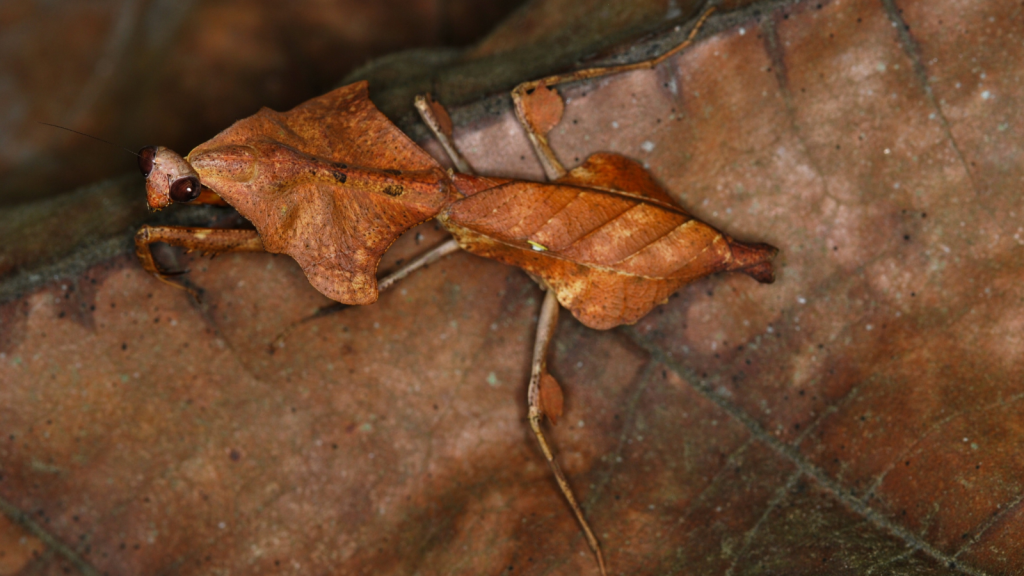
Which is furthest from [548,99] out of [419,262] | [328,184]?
[328,184]

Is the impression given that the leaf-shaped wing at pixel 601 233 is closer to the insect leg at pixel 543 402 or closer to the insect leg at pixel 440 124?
the insect leg at pixel 543 402

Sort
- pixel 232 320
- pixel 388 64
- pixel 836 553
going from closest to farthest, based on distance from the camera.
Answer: pixel 836 553 < pixel 232 320 < pixel 388 64

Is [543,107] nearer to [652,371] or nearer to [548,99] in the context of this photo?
[548,99]

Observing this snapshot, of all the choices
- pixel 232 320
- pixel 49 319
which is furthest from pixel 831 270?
pixel 49 319

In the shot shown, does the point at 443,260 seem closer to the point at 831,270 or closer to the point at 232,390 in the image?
the point at 232,390

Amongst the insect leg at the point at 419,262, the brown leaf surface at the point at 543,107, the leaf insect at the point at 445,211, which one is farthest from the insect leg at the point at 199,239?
the brown leaf surface at the point at 543,107

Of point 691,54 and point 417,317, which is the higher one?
point 691,54
